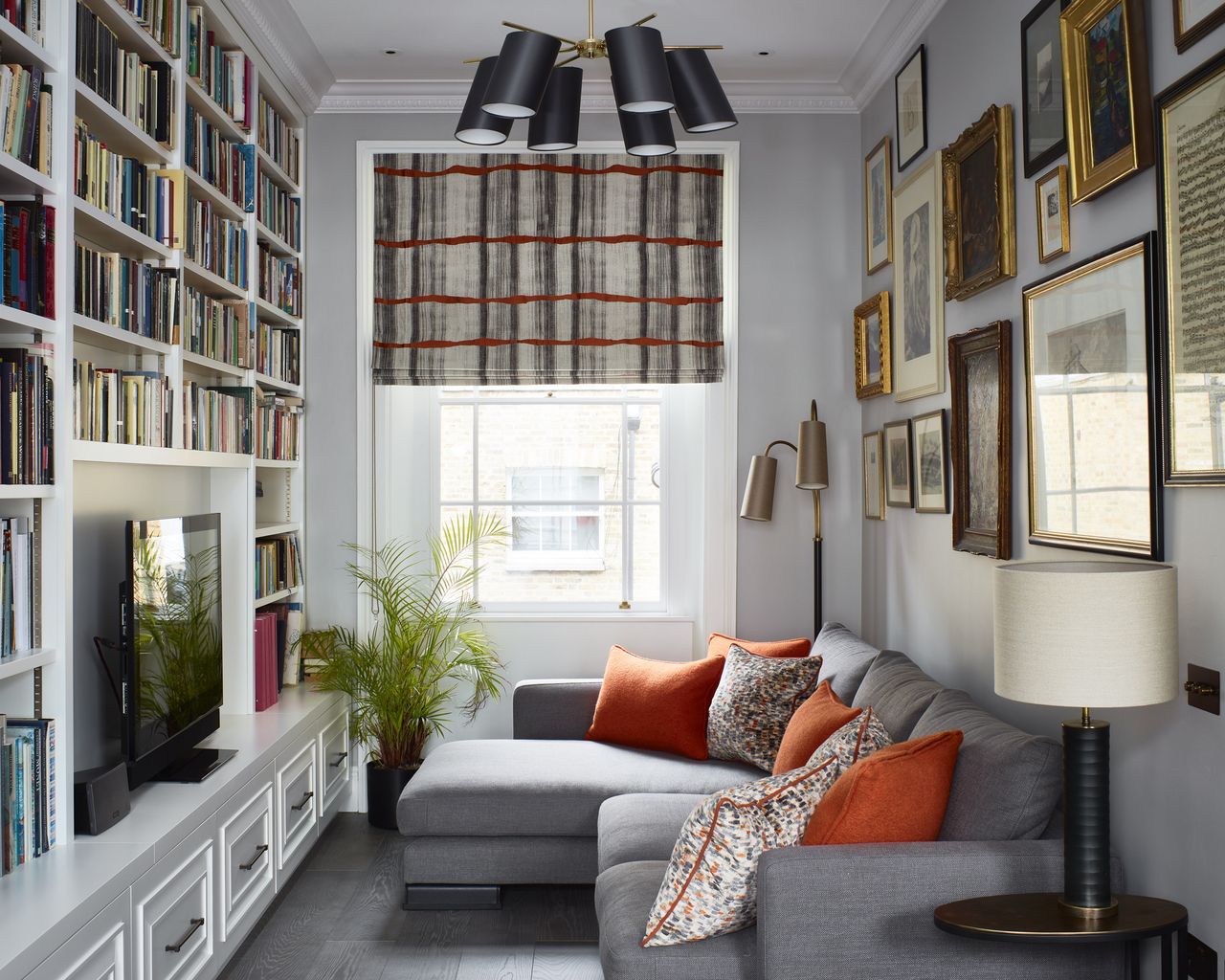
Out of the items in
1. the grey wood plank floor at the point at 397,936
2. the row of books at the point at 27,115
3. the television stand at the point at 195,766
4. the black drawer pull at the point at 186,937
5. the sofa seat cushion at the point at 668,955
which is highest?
the row of books at the point at 27,115

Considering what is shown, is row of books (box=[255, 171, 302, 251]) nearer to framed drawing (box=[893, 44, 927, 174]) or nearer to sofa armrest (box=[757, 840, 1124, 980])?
framed drawing (box=[893, 44, 927, 174])

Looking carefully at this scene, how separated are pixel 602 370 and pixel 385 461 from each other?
1.00 m

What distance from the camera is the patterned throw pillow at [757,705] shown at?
3.58 m

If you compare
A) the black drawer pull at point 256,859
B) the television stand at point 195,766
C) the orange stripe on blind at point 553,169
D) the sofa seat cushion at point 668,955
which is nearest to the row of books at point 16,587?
the television stand at point 195,766

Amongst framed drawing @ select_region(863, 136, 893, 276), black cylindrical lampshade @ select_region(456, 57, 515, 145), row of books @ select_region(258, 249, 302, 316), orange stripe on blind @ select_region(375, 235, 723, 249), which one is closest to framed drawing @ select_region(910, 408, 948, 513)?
framed drawing @ select_region(863, 136, 893, 276)

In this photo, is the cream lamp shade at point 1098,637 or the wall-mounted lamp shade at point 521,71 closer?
the cream lamp shade at point 1098,637

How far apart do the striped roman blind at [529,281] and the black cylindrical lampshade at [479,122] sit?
164 cm

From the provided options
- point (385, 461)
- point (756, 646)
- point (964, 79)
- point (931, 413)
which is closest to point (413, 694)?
point (385, 461)

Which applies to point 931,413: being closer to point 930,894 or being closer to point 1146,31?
point 1146,31

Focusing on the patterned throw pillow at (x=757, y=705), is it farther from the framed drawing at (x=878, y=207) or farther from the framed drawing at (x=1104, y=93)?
the framed drawing at (x=1104, y=93)

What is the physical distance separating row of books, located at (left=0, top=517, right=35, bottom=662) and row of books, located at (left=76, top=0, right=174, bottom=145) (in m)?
1.11

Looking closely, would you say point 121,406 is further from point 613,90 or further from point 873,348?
point 873,348

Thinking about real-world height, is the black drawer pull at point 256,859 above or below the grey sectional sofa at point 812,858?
below

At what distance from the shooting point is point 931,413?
11.5 ft
